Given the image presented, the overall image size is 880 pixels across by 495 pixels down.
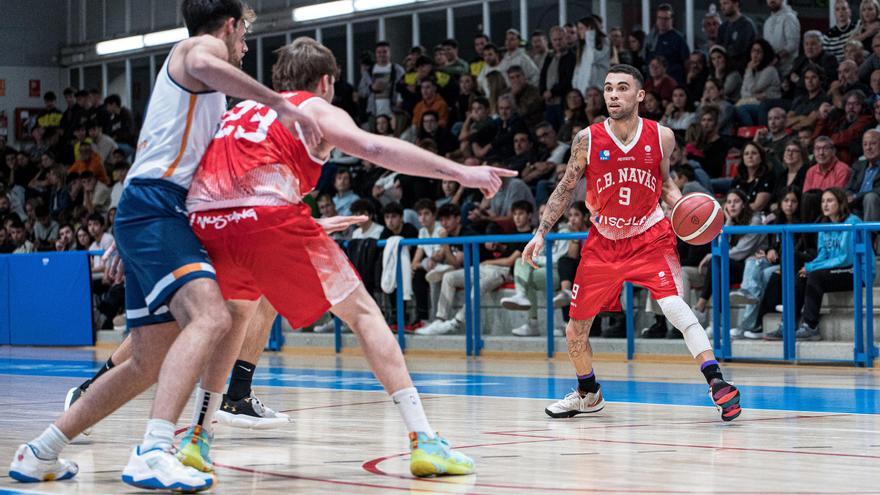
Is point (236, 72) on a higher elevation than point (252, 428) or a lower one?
higher

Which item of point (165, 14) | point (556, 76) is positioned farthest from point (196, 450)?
point (165, 14)

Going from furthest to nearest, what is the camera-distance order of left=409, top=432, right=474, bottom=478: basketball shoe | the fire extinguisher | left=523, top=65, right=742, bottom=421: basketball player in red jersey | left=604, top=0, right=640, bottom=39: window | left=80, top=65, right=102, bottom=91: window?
left=80, top=65, right=102, bottom=91: window, the fire extinguisher, left=604, top=0, right=640, bottom=39: window, left=523, top=65, right=742, bottom=421: basketball player in red jersey, left=409, top=432, right=474, bottom=478: basketball shoe

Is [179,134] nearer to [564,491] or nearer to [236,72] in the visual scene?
[236,72]

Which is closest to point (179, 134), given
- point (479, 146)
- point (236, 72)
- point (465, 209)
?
point (236, 72)

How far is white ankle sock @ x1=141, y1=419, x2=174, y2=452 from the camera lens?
4297mm

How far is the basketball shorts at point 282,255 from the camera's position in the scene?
4.65 m

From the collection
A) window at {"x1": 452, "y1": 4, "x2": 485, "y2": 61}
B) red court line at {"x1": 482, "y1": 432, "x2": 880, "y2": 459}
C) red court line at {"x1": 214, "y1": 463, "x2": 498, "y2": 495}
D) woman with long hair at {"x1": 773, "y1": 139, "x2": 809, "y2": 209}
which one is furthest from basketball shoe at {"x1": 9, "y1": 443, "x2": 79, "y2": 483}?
window at {"x1": 452, "y1": 4, "x2": 485, "y2": 61}

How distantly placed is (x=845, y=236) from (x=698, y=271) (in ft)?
4.87

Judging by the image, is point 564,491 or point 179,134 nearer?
point 564,491

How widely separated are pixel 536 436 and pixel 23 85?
68.2 feet

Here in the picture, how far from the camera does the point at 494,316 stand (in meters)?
12.8

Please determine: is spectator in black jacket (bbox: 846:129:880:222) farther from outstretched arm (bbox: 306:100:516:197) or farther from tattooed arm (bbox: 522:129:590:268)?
outstretched arm (bbox: 306:100:516:197)

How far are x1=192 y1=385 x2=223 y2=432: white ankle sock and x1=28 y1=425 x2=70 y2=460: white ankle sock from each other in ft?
1.53

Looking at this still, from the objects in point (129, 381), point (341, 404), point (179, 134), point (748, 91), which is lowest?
point (341, 404)
